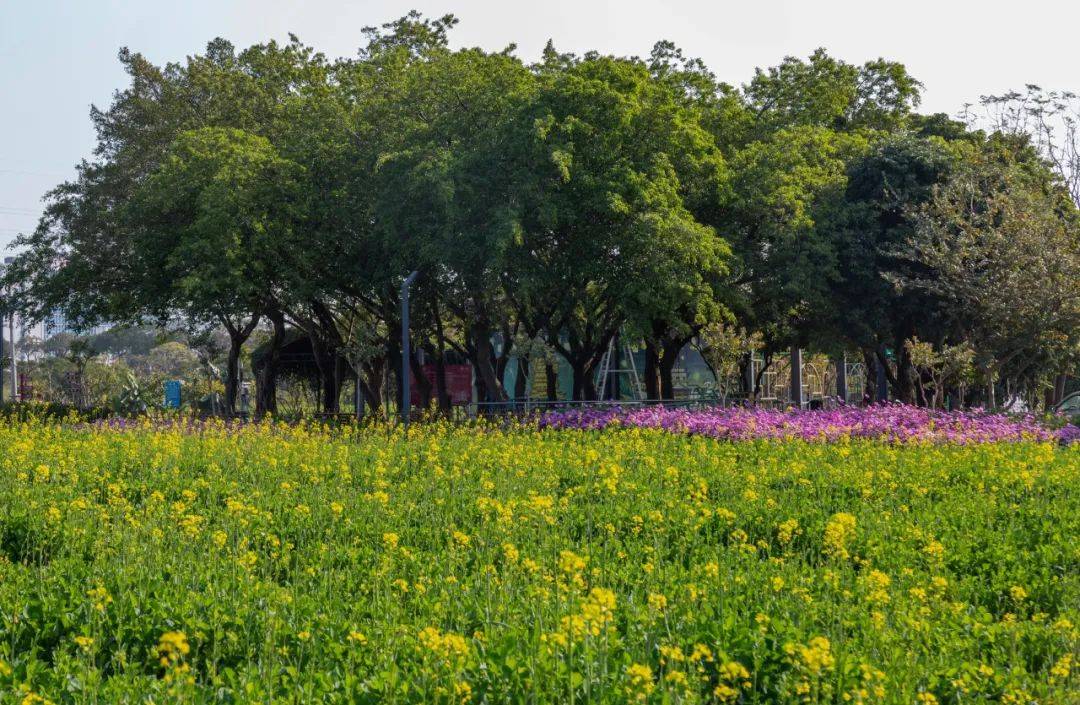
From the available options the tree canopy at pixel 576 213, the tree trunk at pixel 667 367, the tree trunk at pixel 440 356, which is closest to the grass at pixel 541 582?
the tree canopy at pixel 576 213

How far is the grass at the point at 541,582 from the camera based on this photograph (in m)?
4.29

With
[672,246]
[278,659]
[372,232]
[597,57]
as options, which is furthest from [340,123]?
[278,659]

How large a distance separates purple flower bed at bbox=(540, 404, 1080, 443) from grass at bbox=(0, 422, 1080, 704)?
3536 millimetres

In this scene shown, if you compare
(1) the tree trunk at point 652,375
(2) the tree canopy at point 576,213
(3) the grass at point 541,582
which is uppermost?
(2) the tree canopy at point 576,213

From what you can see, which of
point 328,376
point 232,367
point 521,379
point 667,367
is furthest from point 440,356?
point 232,367

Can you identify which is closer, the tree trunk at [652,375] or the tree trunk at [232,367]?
the tree trunk at [652,375]

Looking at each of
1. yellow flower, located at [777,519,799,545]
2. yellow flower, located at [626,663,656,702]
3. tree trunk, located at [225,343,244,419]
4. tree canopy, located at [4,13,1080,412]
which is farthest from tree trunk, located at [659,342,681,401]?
yellow flower, located at [626,663,656,702]

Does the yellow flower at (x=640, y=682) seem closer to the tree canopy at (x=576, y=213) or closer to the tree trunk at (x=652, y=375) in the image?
the tree canopy at (x=576, y=213)

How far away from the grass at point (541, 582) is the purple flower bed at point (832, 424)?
354cm

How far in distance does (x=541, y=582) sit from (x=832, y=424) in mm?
10924

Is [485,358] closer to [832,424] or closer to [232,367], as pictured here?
[832,424]

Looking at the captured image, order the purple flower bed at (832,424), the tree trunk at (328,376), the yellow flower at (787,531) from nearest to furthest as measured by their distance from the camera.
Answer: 1. the yellow flower at (787,531)
2. the purple flower bed at (832,424)
3. the tree trunk at (328,376)

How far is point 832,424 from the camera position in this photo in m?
15.9

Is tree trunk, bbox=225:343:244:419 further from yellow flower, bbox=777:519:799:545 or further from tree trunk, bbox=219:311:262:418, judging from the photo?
yellow flower, bbox=777:519:799:545
